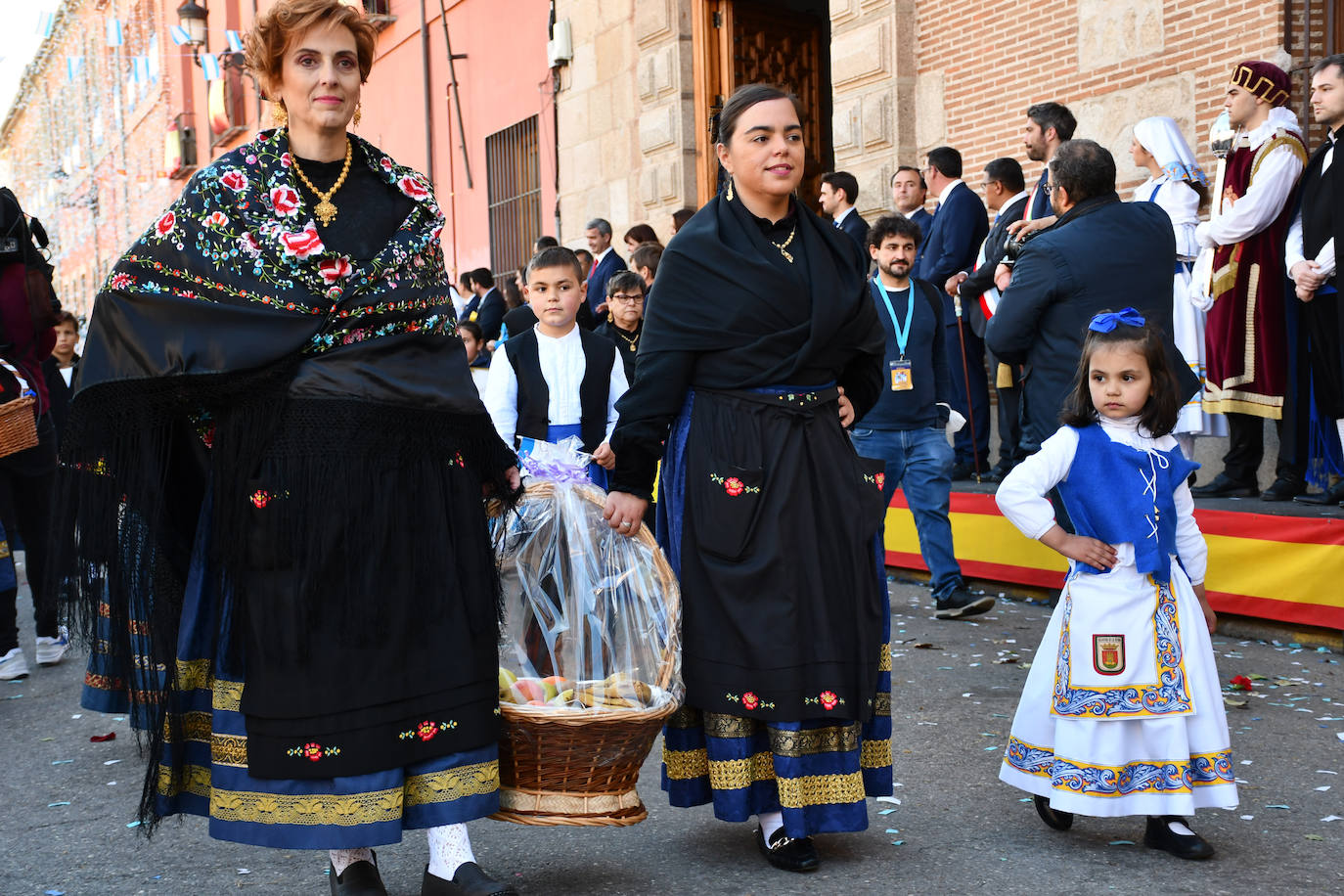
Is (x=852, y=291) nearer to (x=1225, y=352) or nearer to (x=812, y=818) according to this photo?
(x=812, y=818)

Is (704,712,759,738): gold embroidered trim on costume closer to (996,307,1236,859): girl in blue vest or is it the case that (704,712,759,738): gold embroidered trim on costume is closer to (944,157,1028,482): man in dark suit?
(996,307,1236,859): girl in blue vest

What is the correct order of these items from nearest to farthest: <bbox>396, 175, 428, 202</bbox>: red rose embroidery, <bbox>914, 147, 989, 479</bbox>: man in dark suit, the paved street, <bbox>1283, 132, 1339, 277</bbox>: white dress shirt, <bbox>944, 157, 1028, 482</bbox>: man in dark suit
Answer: <bbox>396, 175, 428, 202</bbox>: red rose embroidery
the paved street
<bbox>1283, 132, 1339, 277</bbox>: white dress shirt
<bbox>944, 157, 1028, 482</bbox>: man in dark suit
<bbox>914, 147, 989, 479</bbox>: man in dark suit

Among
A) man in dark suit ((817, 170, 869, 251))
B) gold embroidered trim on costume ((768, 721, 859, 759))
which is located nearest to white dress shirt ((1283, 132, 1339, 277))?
man in dark suit ((817, 170, 869, 251))

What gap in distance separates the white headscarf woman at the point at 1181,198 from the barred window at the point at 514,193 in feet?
31.9

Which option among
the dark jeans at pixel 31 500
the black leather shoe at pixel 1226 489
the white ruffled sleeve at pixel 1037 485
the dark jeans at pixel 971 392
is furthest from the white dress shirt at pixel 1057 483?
the dark jeans at pixel 971 392

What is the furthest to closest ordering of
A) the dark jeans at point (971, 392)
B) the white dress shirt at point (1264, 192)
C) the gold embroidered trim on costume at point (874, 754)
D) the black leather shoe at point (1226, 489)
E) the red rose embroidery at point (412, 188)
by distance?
the dark jeans at point (971, 392) < the black leather shoe at point (1226, 489) < the white dress shirt at point (1264, 192) < the gold embroidered trim on costume at point (874, 754) < the red rose embroidery at point (412, 188)

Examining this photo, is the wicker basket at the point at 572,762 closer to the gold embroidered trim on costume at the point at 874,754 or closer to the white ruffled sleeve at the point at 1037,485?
the gold embroidered trim on costume at the point at 874,754

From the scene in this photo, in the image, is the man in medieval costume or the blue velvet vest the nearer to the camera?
the blue velvet vest

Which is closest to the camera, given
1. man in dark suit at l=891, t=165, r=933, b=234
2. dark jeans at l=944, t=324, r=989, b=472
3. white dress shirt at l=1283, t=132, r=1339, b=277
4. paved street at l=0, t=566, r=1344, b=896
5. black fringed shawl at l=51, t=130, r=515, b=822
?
black fringed shawl at l=51, t=130, r=515, b=822

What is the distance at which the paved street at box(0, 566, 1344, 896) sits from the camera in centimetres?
349

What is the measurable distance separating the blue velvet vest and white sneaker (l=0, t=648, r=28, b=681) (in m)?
4.72

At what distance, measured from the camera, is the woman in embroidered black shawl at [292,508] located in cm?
311

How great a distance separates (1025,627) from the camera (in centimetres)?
671

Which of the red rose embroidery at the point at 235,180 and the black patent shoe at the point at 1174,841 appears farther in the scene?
the black patent shoe at the point at 1174,841
